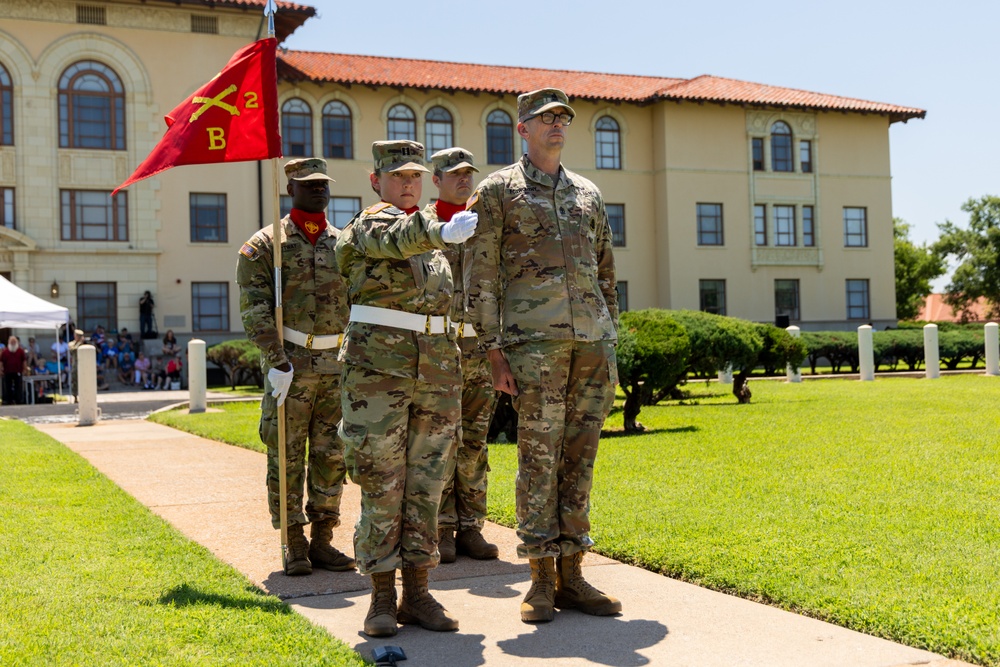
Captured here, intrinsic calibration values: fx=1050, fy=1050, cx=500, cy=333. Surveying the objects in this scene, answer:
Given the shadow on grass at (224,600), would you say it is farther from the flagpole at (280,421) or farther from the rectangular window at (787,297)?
the rectangular window at (787,297)

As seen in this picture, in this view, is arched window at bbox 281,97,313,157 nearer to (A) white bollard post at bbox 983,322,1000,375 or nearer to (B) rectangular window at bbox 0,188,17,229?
(B) rectangular window at bbox 0,188,17,229

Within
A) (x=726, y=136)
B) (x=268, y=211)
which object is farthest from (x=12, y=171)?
(x=726, y=136)

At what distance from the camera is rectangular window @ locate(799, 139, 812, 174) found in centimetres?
4575

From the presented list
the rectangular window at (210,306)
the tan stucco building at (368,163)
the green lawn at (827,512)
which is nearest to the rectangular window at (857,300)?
the tan stucco building at (368,163)

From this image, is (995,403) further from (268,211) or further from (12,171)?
(12,171)

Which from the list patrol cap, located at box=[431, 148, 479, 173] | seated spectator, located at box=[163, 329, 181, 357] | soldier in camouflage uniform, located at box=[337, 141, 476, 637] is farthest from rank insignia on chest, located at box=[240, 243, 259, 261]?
seated spectator, located at box=[163, 329, 181, 357]

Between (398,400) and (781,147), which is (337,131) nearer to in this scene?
(781,147)

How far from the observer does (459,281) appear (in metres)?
6.36

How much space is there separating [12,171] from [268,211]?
860 cm

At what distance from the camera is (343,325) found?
21.0ft

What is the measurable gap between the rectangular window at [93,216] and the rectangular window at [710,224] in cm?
2287

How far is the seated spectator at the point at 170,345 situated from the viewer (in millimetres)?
33000

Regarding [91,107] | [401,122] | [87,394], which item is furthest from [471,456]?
[401,122]

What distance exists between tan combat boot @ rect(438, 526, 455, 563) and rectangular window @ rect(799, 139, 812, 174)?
42247 mm
